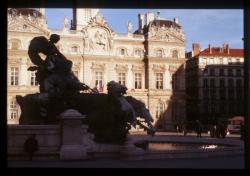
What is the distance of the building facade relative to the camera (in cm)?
6050

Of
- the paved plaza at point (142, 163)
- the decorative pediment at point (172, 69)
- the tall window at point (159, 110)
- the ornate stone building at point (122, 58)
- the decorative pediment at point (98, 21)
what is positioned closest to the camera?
the paved plaza at point (142, 163)

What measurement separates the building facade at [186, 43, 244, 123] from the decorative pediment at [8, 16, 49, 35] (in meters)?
22.5

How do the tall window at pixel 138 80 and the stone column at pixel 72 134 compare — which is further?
the tall window at pixel 138 80

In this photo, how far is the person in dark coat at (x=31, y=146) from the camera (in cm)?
993

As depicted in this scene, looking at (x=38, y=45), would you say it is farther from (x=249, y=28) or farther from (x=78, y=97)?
(x=249, y=28)

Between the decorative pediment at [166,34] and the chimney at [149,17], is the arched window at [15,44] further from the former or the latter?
the chimney at [149,17]

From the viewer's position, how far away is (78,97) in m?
12.2

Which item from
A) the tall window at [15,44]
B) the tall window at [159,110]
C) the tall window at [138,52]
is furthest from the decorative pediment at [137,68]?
the tall window at [15,44]

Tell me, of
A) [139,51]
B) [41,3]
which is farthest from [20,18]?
[41,3]

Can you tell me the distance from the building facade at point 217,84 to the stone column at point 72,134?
50.0 m

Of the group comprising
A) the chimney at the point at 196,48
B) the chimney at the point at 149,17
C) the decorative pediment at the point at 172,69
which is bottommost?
the decorative pediment at the point at 172,69

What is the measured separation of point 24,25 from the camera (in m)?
46.4

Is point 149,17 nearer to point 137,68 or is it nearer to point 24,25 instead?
point 137,68

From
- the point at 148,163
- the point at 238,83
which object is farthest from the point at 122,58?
the point at 148,163
